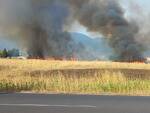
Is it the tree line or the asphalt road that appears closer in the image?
the asphalt road

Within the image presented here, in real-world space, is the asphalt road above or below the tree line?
below

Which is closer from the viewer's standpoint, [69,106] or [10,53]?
[69,106]

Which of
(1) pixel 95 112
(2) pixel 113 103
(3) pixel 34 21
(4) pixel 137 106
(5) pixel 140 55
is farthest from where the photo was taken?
(3) pixel 34 21

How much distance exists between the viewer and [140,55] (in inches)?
3307

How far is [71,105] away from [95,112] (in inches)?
84.8

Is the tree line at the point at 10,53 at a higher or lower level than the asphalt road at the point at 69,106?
higher

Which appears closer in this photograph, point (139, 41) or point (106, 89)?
point (106, 89)

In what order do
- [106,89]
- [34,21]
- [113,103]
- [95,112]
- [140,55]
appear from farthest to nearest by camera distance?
[34,21] < [140,55] < [106,89] < [113,103] < [95,112]

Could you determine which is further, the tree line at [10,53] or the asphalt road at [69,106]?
the tree line at [10,53]

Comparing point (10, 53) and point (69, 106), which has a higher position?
point (10, 53)

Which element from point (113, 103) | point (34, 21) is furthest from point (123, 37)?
point (113, 103)

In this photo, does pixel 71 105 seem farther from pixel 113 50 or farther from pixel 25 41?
pixel 25 41

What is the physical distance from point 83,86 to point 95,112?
1054cm

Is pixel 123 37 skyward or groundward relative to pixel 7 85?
skyward
